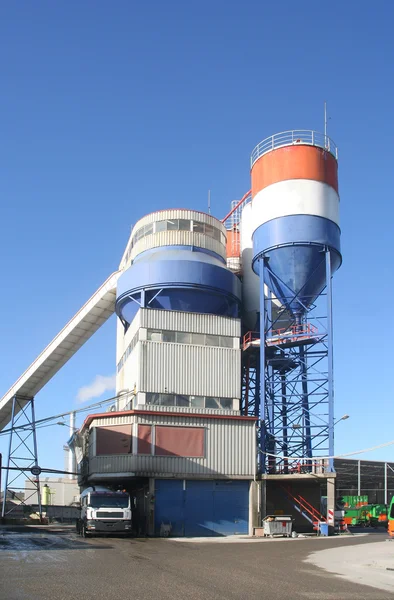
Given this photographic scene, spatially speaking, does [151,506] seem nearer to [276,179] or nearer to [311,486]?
[311,486]

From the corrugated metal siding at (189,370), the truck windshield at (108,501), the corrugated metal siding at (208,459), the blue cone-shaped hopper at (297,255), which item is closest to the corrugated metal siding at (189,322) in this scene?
the corrugated metal siding at (189,370)

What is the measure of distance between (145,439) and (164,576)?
2405 cm

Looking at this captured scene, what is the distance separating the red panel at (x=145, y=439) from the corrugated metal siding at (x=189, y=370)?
332 centimetres

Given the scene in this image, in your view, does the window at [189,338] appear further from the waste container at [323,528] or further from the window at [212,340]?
the waste container at [323,528]

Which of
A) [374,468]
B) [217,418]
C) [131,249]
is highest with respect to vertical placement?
[131,249]

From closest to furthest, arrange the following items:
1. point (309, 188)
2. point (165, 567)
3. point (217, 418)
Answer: point (165, 567) → point (217, 418) → point (309, 188)

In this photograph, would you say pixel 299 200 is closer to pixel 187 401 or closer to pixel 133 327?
pixel 133 327

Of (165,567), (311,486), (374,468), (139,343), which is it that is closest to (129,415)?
(139,343)

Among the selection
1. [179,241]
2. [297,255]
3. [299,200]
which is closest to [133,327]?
[179,241]

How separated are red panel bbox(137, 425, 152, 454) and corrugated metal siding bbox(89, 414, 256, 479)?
0.29 meters

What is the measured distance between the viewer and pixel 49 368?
55.9 m

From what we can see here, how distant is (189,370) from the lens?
45.1 metres

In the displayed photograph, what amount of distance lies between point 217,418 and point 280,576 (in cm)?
2484

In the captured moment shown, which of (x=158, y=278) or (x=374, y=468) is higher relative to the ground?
(x=158, y=278)
